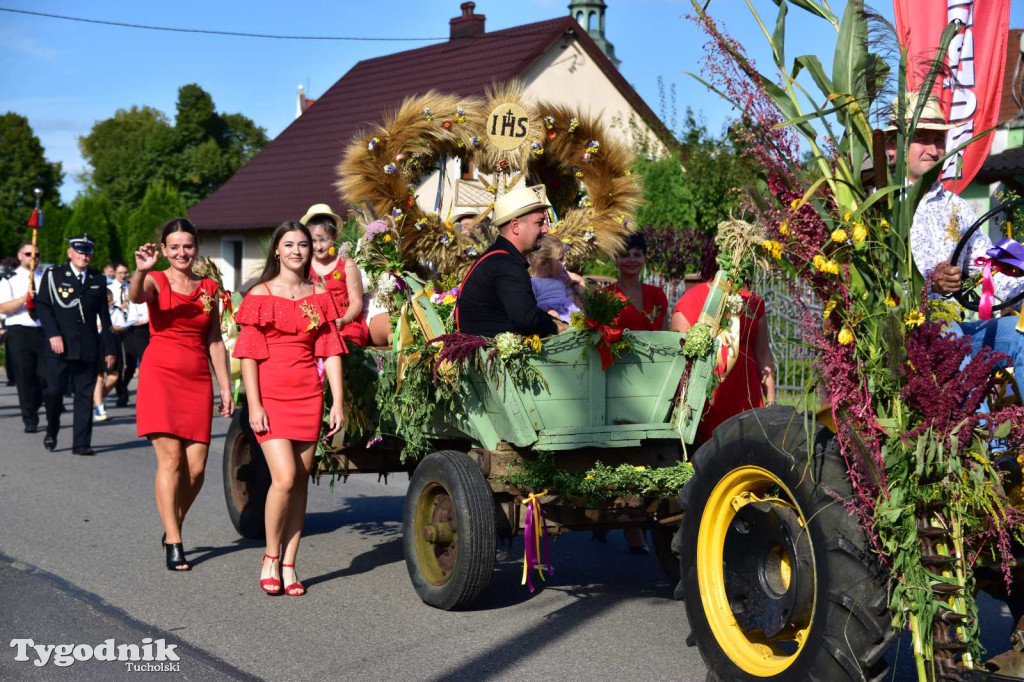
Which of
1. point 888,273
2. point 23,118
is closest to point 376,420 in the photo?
point 888,273

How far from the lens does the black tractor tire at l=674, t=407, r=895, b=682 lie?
3385mm

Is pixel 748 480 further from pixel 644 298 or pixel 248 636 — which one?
pixel 644 298

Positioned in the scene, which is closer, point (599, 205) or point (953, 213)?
point (953, 213)

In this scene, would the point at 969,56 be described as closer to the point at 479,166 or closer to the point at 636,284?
the point at 636,284

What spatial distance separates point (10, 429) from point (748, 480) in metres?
11.5

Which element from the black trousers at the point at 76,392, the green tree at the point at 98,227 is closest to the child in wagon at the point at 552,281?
the black trousers at the point at 76,392

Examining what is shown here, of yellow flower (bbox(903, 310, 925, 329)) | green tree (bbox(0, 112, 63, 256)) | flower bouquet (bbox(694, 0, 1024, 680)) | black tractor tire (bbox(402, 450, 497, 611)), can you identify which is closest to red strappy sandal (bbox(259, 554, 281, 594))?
black tractor tire (bbox(402, 450, 497, 611))

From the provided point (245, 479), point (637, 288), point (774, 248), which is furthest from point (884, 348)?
point (245, 479)

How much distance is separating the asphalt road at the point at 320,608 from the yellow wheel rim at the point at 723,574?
92cm

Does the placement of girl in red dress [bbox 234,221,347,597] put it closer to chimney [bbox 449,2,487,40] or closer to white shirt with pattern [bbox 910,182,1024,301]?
white shirt with pattern [bbox 910,182,1024,301]

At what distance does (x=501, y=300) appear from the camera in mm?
5773

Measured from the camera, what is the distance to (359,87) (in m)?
33.0

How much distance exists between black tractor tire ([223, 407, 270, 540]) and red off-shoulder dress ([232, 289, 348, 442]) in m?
1.19

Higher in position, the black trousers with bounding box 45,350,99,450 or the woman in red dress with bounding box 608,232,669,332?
the woman in red dress with bounding box 608,232,669,332
